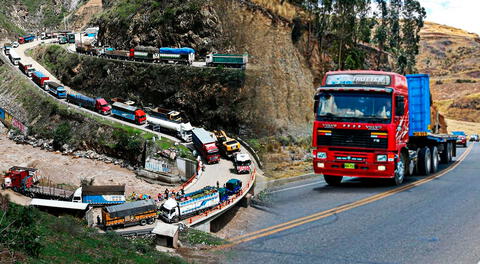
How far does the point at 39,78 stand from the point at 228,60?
45.6m

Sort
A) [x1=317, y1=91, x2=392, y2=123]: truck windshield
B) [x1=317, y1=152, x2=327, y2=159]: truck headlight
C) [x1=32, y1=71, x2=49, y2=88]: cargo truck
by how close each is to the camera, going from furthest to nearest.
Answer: [x1=32, y1=71, x2=49, y2=88]: cargo truck < [x1=317, y1=152, x2=327, y2=159]: truck headlight < [x1=317, y1=91, x2=392, y2=123]: truck windshield

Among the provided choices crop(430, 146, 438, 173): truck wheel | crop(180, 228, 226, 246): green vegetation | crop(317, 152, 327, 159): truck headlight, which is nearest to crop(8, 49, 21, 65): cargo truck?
crop(180, 228, 226, 246): green vegetation

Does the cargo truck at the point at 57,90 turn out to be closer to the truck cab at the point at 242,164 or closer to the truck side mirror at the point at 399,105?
the truck cab at the point at 242,164

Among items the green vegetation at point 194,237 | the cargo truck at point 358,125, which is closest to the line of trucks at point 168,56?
the green vegetation at point 194,237

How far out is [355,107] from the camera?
52.1ft

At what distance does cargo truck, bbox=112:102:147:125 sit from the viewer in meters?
70.5

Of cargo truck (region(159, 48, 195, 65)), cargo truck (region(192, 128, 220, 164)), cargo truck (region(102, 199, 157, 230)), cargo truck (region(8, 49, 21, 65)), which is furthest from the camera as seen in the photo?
cargo truck (region(8, 49, 21, 65))

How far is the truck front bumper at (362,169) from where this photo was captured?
1602 cm

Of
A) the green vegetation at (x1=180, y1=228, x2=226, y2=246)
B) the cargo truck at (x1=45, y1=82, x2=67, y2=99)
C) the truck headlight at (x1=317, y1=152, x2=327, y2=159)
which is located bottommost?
the green vegetation at (x1=180, y1=228, x2=226, y2=246)

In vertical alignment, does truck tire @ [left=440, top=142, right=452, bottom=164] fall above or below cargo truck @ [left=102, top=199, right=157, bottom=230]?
above

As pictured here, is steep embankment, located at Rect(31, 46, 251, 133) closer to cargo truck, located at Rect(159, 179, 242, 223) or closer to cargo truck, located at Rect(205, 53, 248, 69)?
cargo truck, located at Rect(205, 53, 248, 69)

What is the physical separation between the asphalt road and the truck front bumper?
577 millimetres

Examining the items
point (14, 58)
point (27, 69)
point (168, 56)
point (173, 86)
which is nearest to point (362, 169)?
point (173, 86)

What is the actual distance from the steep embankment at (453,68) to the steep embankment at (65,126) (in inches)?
3342
